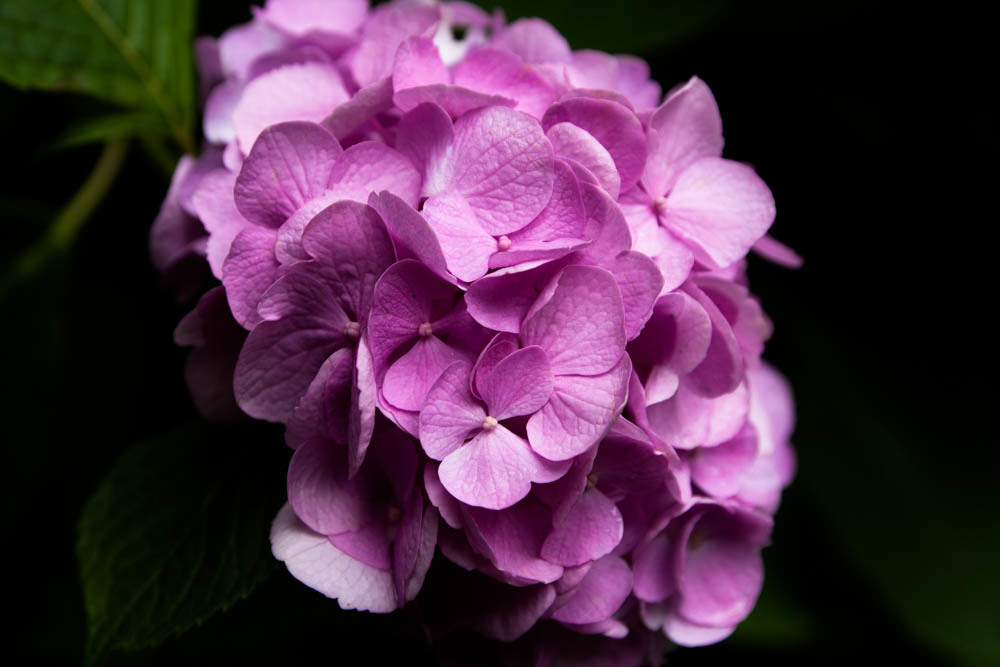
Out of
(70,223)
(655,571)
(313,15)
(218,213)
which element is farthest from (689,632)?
(70,223)

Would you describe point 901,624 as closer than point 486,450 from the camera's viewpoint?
No

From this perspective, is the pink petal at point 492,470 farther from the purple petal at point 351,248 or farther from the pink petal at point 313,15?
the pink petal at point 313,15

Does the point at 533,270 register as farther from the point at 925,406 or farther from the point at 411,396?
the point at 925,406

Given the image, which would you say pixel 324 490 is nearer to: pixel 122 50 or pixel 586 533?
pixel 586 533

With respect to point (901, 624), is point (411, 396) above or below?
above

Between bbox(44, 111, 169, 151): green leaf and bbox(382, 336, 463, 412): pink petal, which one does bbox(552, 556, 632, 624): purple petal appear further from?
bbox(44, 111, 169, 151): green leaf

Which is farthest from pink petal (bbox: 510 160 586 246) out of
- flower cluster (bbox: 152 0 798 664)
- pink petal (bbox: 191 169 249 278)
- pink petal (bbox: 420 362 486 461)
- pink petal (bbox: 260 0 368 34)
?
pink petal (bbox: 260 0 368 34)

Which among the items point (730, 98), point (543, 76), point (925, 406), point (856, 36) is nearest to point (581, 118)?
point (543, 76)

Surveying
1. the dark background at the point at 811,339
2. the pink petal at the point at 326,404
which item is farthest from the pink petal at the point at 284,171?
the dark background at the point at 811,339
